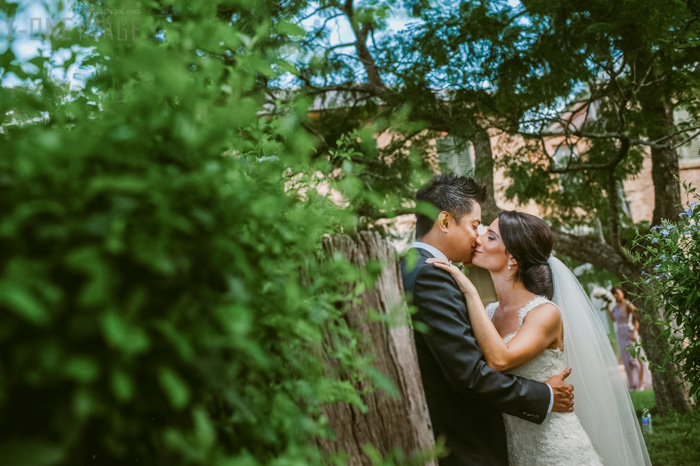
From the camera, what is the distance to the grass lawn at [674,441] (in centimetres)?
673

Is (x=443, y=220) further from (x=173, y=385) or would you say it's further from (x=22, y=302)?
(x=22, y=302)

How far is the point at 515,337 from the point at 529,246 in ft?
2.16

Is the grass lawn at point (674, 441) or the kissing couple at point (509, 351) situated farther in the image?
the grass lawn at point (674, 441)

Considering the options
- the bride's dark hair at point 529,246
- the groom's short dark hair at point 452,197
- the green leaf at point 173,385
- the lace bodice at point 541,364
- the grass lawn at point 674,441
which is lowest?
the grass lawn at point 674,441

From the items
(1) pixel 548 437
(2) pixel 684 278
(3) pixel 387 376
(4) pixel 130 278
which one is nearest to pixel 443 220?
(1) pixel 548 437

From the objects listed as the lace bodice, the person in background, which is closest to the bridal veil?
the lace bodice

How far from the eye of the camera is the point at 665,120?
28.0ft

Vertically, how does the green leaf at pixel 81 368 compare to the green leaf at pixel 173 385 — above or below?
above

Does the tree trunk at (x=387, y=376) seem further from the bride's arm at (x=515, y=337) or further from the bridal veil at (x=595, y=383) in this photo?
the bridal veil at (x=595, y=383)

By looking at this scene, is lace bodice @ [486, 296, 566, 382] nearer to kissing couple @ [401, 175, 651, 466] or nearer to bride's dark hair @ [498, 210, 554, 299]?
kissing couple @ [401, 175, 651, 466]

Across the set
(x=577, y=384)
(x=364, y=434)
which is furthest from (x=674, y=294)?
(x=364, y=434)

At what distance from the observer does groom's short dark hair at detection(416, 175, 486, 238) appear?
11.0 ft

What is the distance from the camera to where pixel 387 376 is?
1716 millimetres

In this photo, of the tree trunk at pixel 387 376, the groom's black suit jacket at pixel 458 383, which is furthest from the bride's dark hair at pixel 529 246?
the tree trunk at pixel 387 376
